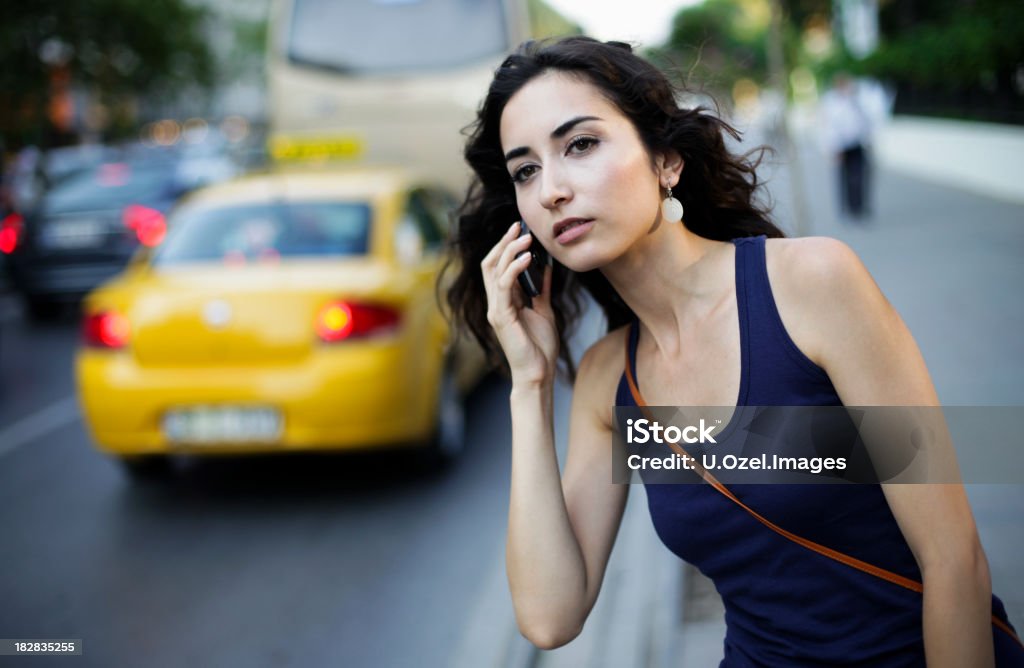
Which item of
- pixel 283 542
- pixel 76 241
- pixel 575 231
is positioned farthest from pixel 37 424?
pixel 575 231

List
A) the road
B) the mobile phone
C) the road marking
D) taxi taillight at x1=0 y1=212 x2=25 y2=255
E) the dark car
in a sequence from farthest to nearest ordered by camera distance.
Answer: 1. taxi taillight at x1=0 y1=212 x2=25 y2=255
2. the dark car
3. the road marking
4. the road
5. the mobile phone

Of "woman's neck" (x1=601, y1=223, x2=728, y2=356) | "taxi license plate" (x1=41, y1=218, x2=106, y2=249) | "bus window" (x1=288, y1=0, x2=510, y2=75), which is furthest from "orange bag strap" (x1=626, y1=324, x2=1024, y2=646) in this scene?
"taxi license plate" (x1=41, y1=218, x2=106, y2=249)

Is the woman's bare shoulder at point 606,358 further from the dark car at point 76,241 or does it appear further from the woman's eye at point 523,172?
the dark car at point 76,241

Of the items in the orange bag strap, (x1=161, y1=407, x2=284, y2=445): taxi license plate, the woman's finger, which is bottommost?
the orange bag strap

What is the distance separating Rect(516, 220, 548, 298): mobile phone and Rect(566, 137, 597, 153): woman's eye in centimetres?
27

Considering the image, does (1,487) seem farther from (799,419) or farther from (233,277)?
(799,419)

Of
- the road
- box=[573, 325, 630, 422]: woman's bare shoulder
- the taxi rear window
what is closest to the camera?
box=[573, 325, 630, 422]: woman's bare shoulder

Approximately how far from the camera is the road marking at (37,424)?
7309 millimetres

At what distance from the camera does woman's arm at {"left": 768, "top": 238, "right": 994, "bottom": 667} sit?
1.71m

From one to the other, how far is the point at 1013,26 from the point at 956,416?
37.3ft

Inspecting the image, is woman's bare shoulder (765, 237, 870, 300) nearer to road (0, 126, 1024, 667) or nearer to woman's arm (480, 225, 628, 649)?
woman's arm (480, 225, 628, 649)

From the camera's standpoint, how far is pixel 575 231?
1.99 metres

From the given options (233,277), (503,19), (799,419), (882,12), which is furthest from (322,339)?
(882,12)

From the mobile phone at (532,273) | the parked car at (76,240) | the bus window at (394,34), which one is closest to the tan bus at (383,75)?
the bus window at (394,34)
